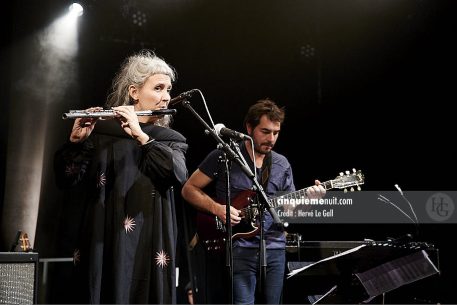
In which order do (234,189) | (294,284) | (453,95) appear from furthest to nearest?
(453,95) → (234,189) → (294,284)

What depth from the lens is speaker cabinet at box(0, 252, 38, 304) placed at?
2.67 metres

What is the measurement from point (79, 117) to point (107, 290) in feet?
2.45

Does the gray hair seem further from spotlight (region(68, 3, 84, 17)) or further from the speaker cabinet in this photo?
spotlight (region(68, 3, 84, 17))

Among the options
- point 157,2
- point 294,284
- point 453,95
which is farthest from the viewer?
point 453,95

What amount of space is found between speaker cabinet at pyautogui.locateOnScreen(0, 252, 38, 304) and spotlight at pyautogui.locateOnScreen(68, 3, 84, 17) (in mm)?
2672

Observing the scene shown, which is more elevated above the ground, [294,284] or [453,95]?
[453,95]

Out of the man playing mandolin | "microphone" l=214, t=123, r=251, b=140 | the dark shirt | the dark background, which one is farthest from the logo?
"microphone" l=214, t=123, r=251, b=140

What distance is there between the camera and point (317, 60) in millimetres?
5758

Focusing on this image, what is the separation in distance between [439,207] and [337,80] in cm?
163

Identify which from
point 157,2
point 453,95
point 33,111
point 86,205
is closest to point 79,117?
point 86,205

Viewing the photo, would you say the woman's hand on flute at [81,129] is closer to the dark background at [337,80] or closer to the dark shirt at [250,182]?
the dark shirt at [250,182]

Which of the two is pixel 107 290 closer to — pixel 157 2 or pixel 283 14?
pixel 157 2

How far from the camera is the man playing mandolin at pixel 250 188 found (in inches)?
132

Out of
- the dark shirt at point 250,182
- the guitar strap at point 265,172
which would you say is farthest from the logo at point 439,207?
the guitar strap at point 265,172
